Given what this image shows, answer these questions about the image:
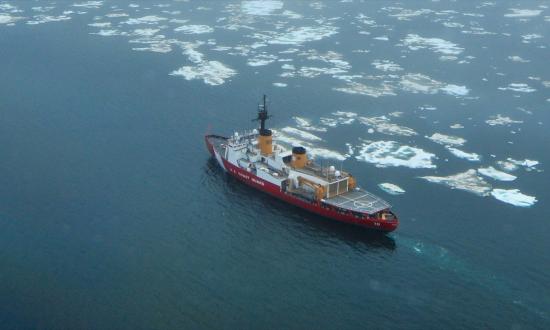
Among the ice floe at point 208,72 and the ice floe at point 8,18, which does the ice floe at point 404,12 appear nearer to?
the ice floe at point 208,72

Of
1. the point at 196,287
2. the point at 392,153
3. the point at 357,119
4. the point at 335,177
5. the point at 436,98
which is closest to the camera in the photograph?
the point at 196,287

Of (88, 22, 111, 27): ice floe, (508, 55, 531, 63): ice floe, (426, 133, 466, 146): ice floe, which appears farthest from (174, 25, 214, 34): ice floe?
(426, 133, 466, 146): ice floe

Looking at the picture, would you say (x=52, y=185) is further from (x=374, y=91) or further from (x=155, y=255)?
(x=374, y=91)

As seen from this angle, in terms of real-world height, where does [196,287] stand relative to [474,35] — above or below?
below

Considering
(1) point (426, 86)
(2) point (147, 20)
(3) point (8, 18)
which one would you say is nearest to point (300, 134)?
(1) point (426, 86)

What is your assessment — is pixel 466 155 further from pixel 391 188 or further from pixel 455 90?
pixel 455 90

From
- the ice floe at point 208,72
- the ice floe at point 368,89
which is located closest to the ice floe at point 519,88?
the ice floe at point 368,89

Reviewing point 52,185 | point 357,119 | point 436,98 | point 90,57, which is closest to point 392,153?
point 357,119

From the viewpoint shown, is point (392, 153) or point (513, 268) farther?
point (392, 153)
